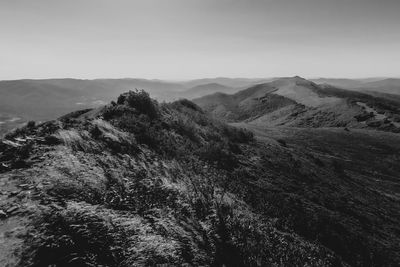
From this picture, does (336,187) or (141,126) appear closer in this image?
(141,126)

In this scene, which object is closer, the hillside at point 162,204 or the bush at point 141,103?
the hillside at point 162,204

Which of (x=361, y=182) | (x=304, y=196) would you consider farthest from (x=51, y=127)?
(x=361, y=182)

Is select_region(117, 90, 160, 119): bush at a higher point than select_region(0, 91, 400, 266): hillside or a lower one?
higher

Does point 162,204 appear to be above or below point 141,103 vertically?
below

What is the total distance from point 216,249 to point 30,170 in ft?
15.8

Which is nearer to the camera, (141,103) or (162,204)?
(162,204)

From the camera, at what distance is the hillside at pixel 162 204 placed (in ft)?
16.8

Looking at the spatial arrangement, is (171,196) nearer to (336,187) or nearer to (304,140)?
(336,187)

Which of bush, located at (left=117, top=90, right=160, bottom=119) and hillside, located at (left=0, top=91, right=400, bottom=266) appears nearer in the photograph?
hillside, located at (left=0, top=91, right=400, bottom=266)

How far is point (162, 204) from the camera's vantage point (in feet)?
22.9

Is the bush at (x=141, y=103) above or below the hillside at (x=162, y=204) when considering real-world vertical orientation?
above

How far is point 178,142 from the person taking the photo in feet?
40.6

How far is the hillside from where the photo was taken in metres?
5.13

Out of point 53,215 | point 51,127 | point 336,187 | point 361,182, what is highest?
point 51,127
